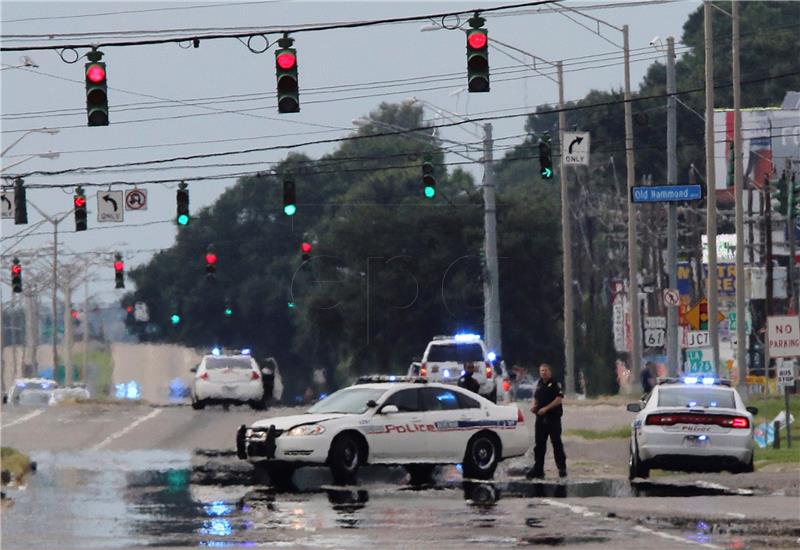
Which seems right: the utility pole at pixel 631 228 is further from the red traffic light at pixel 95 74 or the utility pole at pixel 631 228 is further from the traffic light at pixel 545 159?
the red traffic light at pixel 95 74

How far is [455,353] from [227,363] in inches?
224

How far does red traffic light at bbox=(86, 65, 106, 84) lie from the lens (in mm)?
28281

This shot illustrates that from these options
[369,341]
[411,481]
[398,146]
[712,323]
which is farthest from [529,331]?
[411,481]

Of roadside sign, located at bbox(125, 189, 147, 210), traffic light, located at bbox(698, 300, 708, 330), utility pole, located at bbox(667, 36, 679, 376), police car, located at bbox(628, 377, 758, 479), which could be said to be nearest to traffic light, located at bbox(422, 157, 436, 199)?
utility pole, located at bbox(667, 36, 679, 376)

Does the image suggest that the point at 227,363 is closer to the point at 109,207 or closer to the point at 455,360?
the point at 455,360

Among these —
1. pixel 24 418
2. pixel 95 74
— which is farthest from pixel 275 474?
pixel 24 418

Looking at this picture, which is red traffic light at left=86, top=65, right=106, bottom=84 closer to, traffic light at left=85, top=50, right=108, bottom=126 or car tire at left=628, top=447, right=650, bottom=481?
traffic light at left=85, top=50, right=108, bottom=126

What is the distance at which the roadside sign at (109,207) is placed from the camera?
58.4 m

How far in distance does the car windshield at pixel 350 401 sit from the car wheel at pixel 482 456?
5.15 feet

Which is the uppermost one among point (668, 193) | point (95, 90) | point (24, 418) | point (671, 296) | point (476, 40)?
point (476, 40)

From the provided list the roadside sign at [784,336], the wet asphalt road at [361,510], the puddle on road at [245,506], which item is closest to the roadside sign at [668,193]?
the roadside sign at [784,336]

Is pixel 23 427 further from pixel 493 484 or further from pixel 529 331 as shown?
pixel 529 331

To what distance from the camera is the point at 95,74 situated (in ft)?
92.9

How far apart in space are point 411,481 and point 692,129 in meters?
A: 77.6
